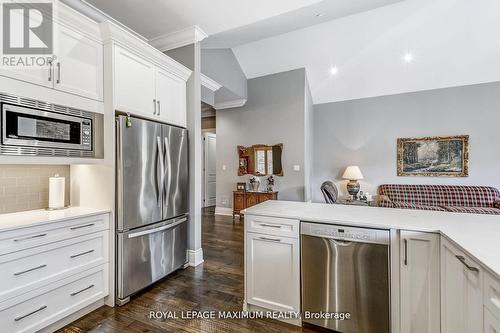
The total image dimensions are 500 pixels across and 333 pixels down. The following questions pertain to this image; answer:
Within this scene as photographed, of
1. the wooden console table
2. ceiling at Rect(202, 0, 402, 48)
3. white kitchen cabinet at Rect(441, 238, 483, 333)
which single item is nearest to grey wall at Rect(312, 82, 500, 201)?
the wooden console table

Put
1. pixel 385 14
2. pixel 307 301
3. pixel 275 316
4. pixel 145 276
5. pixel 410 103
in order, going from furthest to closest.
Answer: pixel 410 103
pixel 385 14
pixel 145 276
pixel 275 316
pixel 307 301

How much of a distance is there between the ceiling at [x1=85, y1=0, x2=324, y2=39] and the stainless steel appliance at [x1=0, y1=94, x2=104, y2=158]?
4.40 ft

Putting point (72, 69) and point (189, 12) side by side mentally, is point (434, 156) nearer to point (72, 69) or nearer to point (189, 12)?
point (189, 12)

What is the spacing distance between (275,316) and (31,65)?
8.83ft

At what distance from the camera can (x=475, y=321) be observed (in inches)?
44.1

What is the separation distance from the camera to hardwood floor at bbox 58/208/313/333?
5.98 ft

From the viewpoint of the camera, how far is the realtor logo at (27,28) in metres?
1.62

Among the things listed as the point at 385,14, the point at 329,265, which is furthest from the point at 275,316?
the point at 385,14

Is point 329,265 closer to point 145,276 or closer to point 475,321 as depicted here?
point 475,321

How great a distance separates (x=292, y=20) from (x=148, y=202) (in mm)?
2909

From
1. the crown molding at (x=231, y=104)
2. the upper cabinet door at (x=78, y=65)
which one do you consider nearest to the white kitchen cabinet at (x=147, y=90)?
the upper cabinet door at (x=78, y=65)

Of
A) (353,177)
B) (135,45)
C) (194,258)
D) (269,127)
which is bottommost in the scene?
(194,258)

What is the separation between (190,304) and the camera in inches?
83.8

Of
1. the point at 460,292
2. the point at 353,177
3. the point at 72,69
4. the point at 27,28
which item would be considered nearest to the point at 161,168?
the point at 72,69
